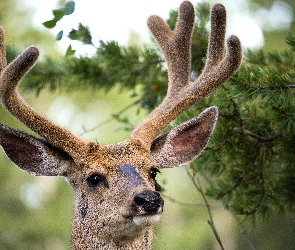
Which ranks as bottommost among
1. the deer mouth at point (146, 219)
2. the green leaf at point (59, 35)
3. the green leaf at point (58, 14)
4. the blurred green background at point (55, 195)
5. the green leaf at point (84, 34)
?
the blurred green background at point (55, 195)

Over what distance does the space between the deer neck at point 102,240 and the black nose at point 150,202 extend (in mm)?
409

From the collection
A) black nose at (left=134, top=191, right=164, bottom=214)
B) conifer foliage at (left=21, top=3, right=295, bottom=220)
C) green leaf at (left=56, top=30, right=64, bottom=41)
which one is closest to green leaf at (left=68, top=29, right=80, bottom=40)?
conifer foliage at (left=21, top=3, right=295, bottom=220)

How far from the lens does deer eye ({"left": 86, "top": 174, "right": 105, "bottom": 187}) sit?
7.11 meters

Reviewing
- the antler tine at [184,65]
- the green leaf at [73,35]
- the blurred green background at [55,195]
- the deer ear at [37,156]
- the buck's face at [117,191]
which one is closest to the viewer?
the buck's face at [117,191]

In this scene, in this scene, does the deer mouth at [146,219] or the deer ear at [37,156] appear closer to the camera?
the deer mouth at [146,219]

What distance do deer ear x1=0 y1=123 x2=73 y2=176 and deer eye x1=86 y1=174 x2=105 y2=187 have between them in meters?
0.31

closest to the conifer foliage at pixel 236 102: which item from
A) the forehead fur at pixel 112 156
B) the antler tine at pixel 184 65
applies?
the antler tine at pixel 184 65

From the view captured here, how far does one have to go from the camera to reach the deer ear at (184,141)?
7.81 m

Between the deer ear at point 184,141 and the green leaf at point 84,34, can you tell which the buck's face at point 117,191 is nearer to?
the deer ear at point 184,141

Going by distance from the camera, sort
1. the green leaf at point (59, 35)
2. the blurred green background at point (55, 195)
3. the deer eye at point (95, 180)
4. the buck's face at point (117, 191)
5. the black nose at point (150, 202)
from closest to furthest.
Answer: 1. the black nose at point (150, 202)
2. the buck's face at point (117, 191)
3. the deer eye at point (95, 180)
4. the green leaf at point (59, 35)
5. the blurred green background at point (55, 195)

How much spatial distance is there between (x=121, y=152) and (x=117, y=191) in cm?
45

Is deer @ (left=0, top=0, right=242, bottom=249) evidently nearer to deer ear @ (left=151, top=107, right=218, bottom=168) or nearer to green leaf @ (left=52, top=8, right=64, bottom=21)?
deer ear @ (left=151, top=107, right=218, bottom=168)

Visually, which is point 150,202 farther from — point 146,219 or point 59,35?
point 59,35

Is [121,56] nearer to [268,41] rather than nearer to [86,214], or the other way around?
[86,214]
